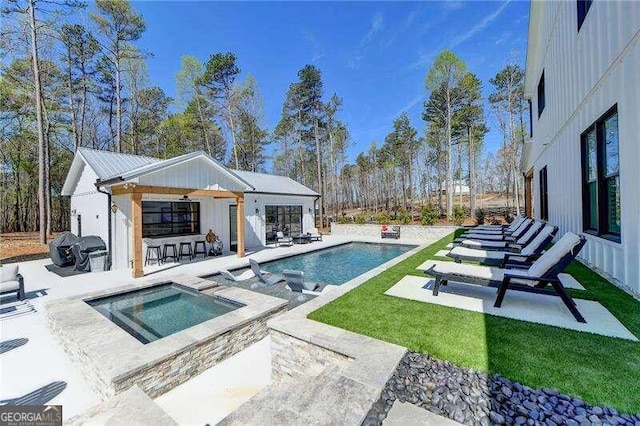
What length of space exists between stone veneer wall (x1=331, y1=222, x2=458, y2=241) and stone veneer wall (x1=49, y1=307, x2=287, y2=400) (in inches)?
600

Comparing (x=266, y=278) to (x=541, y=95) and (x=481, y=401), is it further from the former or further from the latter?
(x=541, y=95)

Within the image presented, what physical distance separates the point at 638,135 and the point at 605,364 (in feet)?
11.6

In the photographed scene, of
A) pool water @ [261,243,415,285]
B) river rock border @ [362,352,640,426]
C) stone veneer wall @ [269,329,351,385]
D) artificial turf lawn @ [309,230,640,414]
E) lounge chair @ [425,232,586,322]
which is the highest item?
lounge chair @ [425,232,586,322]

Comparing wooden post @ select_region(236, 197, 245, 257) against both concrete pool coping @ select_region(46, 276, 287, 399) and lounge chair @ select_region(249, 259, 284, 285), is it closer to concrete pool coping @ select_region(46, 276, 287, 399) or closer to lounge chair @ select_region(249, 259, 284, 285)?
lounge chair @ select_region(249, 259, 284, 285)

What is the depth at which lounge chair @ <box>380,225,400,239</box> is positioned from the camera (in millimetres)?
18641

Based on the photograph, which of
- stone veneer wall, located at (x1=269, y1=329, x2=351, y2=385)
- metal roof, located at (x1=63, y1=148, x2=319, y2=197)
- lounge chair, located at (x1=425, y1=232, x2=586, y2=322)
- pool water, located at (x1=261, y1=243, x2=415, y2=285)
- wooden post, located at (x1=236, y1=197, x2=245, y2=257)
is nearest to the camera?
stone veneer wall, located at (x1=269, y1=329, x2=351, y2=385)

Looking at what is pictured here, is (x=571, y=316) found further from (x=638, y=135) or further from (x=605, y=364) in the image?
(x=638, y=135)

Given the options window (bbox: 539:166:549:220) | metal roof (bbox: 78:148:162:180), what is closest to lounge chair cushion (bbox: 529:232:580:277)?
window (bbox: 539:166:549:220)

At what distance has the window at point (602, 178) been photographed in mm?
5293

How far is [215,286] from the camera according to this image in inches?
294

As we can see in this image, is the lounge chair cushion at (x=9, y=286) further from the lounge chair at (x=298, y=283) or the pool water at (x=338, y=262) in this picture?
the pool water at (x=338, y=262)

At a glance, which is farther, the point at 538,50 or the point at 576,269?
the point at 538,50

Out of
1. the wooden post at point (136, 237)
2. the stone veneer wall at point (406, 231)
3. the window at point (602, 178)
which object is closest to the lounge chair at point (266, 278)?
the wooden post at point (136, 237)

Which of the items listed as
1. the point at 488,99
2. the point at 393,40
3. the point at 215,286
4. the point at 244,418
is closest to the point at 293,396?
the point at 244,418
